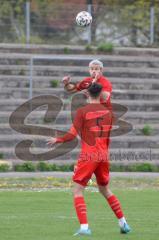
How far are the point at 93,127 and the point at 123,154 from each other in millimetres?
12062

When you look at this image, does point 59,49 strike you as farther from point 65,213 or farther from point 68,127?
point 65,213

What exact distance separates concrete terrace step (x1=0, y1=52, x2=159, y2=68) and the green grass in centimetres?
890

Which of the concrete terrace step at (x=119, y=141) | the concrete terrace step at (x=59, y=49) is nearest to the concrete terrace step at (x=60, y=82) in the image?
the concrete terrace step at (x=59, y=49)

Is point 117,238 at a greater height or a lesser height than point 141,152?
greater

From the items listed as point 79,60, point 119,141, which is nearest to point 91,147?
point 119,141

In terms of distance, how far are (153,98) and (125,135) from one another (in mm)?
2866

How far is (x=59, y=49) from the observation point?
2962 cm

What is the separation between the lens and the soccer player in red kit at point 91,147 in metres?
11.3

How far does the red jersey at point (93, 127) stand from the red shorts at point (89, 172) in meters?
0.15

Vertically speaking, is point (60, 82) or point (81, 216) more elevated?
point (81, 216)

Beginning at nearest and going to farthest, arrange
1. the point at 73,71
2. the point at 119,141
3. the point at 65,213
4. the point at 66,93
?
the point at 65,213 < the point at 119,141 < the point at 66,93 < the point at 73,71

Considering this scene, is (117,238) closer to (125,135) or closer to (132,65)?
(125,135)

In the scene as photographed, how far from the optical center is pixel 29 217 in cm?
1341

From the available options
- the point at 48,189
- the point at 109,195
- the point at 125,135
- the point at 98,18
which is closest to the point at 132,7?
the point at 98,18
